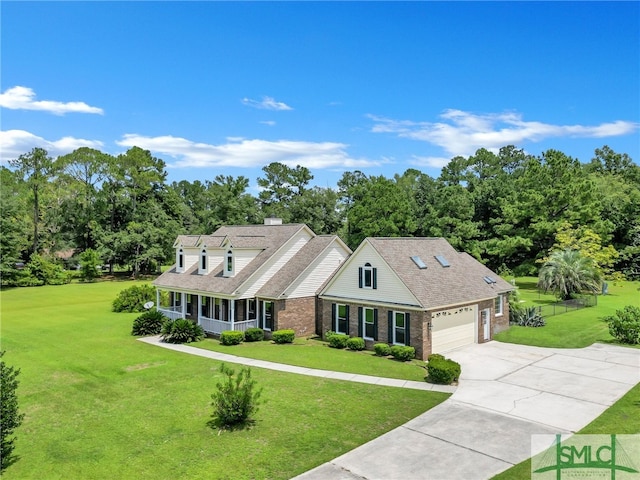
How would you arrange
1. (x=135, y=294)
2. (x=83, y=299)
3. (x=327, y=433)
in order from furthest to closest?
(x=83, y=299), (x=135, y=294), (x=327, y=433)

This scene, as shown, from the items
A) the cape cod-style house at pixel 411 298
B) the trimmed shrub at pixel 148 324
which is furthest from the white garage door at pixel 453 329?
the trimmed shrub at pixel 148 324

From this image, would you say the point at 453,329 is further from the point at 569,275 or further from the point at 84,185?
the point at 84,185

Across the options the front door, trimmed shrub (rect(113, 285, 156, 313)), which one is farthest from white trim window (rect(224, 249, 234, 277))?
the front door

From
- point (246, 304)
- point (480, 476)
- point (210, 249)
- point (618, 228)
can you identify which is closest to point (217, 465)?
point (480, 476)

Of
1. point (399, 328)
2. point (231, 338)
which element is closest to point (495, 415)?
point (399, 328)

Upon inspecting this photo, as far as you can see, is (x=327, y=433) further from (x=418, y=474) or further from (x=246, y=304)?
(x=246, y=304)
